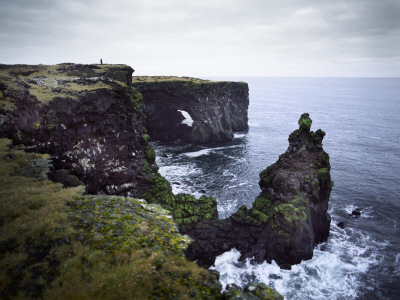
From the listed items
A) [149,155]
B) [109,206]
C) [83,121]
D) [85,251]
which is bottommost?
[149,155]

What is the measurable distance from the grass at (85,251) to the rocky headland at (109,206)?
47 mm

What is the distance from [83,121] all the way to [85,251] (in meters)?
27.7

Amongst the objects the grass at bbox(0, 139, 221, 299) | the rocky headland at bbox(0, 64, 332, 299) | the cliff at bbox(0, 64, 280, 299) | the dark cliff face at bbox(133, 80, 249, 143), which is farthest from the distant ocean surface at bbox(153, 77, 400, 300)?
the grass at bbox(0, 139, 221, 299)

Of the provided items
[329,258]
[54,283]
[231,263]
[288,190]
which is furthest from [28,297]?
[329,258]

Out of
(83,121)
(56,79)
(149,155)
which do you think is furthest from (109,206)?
(56,79)

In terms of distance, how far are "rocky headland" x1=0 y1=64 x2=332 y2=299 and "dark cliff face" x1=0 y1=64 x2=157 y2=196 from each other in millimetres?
153

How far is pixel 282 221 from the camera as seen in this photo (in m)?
30.7

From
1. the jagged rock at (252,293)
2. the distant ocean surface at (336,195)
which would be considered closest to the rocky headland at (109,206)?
the jagged rock at (252,293)

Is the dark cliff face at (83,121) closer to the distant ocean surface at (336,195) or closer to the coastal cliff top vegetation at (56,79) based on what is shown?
the coastal cliff top vegetation at (56,79)

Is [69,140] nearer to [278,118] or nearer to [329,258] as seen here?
[329,258]

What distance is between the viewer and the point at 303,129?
37.6 m

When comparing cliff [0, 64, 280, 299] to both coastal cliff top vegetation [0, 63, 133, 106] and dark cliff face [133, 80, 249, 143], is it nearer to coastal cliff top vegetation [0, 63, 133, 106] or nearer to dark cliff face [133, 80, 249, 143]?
coastal cliff top vegetation [0, 63, 133, 106]

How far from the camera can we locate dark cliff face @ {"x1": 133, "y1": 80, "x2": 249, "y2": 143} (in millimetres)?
80250

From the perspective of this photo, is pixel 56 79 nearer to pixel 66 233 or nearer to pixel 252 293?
pixel 66 233
